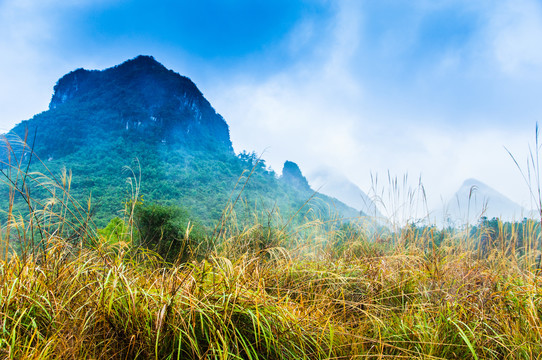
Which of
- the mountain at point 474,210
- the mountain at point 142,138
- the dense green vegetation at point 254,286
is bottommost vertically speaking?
the dense green vegetation at point 254,286

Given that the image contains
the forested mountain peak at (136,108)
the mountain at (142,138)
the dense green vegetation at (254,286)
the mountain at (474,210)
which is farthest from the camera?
the forested mountain peak at (136,108)

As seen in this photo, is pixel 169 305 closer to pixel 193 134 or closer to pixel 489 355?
pixel 489 355

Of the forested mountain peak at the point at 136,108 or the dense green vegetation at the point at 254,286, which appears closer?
the dense green vegetation at the point at 254,286

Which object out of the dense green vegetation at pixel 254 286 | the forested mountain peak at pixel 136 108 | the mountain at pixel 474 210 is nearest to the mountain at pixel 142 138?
the forested mountain peak at pixel 136 108

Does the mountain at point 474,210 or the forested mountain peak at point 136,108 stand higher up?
the forested mountain peak at point 136,108

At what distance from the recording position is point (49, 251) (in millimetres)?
1492

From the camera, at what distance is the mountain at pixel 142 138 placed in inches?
1176

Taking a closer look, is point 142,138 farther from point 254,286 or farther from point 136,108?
point 254,286

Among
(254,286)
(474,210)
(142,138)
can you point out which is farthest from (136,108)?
(254,286)

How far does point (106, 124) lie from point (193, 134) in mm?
19485

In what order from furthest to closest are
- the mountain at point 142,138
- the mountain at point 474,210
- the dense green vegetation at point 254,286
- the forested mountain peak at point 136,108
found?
the forested mountain peak at point 136,108, the mountain at point 142,138, the mountain at point 474,210, the dense green vegetation at point 254,286

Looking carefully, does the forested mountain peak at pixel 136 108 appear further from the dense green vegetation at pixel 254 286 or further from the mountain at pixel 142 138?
the dense green vegetation at pixel 254 286

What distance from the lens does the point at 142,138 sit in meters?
56.9

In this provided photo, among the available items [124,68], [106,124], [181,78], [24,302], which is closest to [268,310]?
[24,302]
